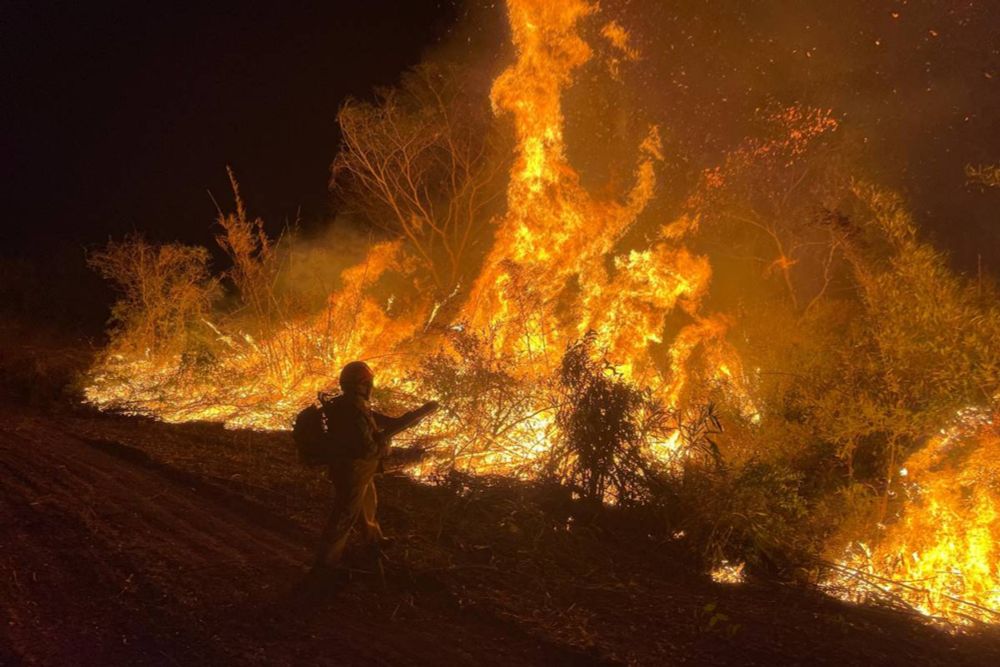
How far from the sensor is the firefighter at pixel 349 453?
5426 mm

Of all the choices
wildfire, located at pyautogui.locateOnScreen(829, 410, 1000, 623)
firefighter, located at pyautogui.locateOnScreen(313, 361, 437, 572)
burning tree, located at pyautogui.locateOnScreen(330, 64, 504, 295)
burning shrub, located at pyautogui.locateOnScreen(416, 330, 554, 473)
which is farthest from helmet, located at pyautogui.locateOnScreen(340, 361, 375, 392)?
burning tree, located at pyautogui.locateOnScreen(330, 64, 504, 295)

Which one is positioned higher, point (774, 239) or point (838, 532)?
point (774, 239)

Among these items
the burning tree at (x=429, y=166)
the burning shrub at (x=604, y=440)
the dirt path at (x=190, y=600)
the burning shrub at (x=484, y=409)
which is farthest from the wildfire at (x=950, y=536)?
the burning tree at (x=429, y=166)

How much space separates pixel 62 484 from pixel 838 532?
844cm

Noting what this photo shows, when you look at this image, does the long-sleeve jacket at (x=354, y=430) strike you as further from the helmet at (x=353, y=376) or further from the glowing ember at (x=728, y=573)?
the glowing ember at (x=728, y=573)

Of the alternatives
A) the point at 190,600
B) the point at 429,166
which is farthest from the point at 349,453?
the point at 429,166

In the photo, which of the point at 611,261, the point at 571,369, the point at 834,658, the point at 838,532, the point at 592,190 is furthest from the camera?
the point at 592,190

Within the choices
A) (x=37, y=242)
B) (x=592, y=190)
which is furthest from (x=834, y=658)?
(x=37, y=242)

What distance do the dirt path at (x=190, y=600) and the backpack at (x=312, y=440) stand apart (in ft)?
3.14

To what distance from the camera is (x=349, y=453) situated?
542 cm

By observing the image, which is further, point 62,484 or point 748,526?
point 62,484

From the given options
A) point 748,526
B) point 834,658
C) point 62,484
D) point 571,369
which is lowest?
point 62,484

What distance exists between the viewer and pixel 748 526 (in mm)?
7066

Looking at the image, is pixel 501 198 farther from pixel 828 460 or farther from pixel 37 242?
pixel 37 242
